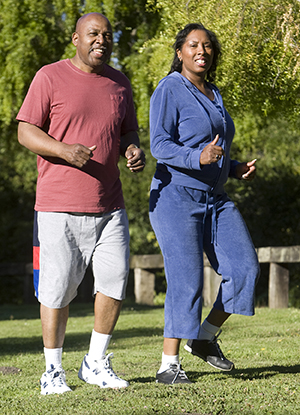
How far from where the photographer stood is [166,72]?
7.73 m

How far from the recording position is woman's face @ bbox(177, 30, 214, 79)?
3836 millimetres

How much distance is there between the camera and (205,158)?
345 cm

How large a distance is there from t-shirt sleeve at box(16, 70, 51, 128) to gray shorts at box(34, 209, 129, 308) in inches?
22.2

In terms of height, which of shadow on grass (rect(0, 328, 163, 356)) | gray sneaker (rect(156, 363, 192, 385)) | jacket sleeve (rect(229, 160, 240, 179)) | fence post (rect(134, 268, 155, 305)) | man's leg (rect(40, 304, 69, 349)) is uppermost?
jacket sleeve (rect(229, 160, 240, 179))

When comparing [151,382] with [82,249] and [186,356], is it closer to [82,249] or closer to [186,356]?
[82,249]

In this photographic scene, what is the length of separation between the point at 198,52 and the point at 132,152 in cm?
81

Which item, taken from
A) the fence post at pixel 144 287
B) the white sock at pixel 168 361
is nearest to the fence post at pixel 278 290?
the fence post at pixel 144 287

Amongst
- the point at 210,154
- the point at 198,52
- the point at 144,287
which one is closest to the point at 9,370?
the point at 210,154

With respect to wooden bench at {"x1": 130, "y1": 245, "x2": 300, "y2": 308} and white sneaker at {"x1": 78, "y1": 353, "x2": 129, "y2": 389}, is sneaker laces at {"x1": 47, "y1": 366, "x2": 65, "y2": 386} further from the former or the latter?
wooden bench at {"x1": 130, "y1": 245, "x2": 300, "y2": 308}

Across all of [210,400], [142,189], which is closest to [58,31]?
[142,189]

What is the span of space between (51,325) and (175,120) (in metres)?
1.47

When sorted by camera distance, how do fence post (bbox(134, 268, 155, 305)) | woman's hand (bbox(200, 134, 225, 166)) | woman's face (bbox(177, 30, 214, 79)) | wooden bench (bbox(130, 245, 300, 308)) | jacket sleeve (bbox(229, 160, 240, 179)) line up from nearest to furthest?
woman's hand (bbox(200, 134, 225, 166)) < woman's face (bbox(177, 30, 214, 79)) < jacket sleeve (bbox(229, 160, 240, 179)) < wooden bench (bbox(130, 245, 300, 308)) < fence post (bbox(134, 268, 155, 305))

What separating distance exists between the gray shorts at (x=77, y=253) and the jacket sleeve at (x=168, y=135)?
1.54 ft

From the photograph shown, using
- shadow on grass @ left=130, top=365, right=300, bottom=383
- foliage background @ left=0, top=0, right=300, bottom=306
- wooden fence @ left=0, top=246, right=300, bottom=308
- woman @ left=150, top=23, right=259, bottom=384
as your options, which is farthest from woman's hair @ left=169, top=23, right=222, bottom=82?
wooden fence @ left=0, top=246, right=300, bottom=308
